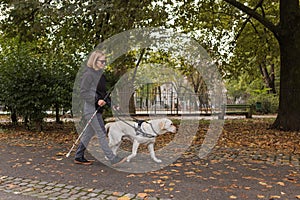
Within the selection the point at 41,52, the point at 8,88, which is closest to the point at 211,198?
the point at 8,88

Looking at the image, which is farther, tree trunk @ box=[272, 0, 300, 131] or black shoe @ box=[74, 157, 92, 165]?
tree trunk @ box=[272, 0, 300, 131]

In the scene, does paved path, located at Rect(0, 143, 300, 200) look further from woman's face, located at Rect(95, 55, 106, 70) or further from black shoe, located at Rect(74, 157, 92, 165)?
woman's face, located at Rect(95, 55, 106, 70)

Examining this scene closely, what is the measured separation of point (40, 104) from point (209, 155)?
22.3 feet

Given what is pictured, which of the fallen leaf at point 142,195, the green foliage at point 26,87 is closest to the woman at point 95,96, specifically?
the fallen leaf at point 142,195

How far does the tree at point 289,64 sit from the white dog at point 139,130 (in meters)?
7.44

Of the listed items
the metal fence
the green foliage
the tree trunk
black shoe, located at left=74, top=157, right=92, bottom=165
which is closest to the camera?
black shoe, located at left=74, top=157, right=92, bottom=165

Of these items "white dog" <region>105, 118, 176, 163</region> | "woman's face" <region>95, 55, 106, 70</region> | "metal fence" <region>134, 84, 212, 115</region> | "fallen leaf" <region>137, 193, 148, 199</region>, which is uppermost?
"woman's face" <region>95, 55, 106, 70</region>

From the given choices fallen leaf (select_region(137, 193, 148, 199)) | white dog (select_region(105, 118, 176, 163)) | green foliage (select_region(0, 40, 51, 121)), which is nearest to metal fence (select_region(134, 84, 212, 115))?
green foliage (select_region(0, 40, 51, 121))

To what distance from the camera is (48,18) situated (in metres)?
9.89

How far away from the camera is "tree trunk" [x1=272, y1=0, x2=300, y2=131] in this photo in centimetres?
1174

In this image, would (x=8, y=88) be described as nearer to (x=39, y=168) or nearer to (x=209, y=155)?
(x=39, y=168)

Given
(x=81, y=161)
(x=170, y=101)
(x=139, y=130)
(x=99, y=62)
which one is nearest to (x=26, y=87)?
(x=81, y=161)

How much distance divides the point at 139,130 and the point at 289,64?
8152 mm

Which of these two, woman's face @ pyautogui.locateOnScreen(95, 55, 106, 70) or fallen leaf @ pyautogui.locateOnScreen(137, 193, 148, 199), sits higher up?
woman's face @ pyautogui.locateOnScreen(95, 55, 106, 70)
